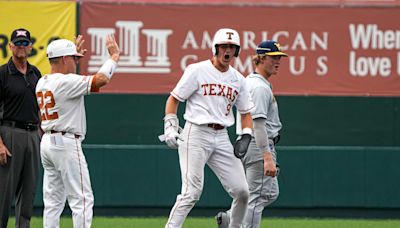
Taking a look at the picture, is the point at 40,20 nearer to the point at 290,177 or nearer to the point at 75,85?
the point at 290,177

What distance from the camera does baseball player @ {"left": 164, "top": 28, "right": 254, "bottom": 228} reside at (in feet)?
23.5

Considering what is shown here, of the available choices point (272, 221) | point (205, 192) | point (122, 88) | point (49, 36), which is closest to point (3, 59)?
point (49, 36)

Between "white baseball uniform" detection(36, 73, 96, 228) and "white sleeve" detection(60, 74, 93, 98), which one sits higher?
"white sleeve" detection(60, 74, 93, 98)

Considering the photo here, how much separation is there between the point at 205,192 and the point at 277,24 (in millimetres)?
2410

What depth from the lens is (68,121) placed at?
691cm

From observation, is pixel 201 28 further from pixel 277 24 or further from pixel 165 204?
pixel 165 204

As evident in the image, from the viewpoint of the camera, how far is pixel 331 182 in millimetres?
11156

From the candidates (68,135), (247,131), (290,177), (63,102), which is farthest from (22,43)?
(290,177)

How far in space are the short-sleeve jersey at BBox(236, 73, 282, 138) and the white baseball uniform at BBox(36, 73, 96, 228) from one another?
1487 mm

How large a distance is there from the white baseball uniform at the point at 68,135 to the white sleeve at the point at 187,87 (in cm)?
72

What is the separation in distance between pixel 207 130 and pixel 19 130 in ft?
5.81

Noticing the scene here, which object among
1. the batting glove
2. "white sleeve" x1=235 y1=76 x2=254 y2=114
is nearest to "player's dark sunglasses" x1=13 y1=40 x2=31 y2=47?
the batting glove

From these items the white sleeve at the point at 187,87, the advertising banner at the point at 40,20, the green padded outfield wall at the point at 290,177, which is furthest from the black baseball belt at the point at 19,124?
the advertising banner at the point at 40,20

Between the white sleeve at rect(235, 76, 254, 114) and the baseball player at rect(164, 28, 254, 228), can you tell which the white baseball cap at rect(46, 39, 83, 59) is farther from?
the white sleeve at rect(235, 76, 254, 114)
